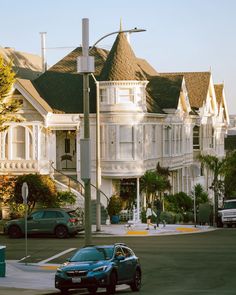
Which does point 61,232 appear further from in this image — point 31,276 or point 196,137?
point 196,137

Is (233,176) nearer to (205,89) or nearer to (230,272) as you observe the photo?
(205,89)

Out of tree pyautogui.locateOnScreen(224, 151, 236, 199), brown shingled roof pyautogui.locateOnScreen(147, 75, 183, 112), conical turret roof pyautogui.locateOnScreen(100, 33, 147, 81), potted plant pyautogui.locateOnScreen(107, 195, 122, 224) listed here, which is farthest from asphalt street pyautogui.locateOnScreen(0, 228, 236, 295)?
brown shingled roof pyautogui.locateOnScreen(147, 75, 183, 112)

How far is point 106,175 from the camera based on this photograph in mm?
47719

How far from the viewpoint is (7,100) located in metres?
47.6

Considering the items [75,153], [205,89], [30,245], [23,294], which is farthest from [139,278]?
[205,89]

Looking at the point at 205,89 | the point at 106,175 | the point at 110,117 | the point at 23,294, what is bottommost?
the point at 23,294

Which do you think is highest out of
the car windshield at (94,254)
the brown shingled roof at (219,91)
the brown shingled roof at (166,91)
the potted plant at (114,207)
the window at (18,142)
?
the brown shingled roof at (219,91)

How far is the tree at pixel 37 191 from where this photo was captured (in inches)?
1747

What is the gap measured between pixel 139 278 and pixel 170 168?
32.7 metres

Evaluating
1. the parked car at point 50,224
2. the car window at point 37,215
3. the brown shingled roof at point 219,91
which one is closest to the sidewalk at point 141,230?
the parked car at point 50,224

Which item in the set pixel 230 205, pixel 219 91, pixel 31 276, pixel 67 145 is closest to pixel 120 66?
pixel 67 145

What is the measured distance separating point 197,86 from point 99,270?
46332 millimetres

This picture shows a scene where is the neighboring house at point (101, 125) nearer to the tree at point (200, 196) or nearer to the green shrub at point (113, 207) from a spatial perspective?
the green shrub at point (113, 207)

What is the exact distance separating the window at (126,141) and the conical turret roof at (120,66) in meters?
2.99
